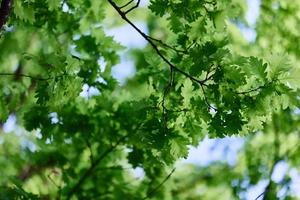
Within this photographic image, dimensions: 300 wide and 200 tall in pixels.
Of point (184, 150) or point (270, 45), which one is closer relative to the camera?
point (184, 150)

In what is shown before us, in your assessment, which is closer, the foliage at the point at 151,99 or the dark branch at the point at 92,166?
the foliage at the point at 151,99

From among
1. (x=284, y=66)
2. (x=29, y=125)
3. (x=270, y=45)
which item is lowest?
(x=284, y=66)

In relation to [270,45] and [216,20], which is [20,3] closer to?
[216,20]

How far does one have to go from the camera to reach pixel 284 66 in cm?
208

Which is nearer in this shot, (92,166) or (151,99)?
(151,99)

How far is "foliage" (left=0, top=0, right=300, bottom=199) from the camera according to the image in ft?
7.18

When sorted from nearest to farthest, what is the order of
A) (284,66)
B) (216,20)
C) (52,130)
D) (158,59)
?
1. (284,66)
2. (216,20)
3. (158,59)
4. (52,130)

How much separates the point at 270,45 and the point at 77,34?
251 cm

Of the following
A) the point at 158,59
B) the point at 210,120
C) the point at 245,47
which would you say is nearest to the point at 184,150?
the point at 210,120

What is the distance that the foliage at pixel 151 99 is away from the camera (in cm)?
219

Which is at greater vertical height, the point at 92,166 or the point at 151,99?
the point at 92,166

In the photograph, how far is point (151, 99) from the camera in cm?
247

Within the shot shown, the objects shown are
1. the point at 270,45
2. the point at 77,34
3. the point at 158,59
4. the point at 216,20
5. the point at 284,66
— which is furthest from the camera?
the point at 270,45

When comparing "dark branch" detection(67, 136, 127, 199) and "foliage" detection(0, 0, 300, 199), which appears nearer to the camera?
"foliage" detection(0, 0, 300, 199)
